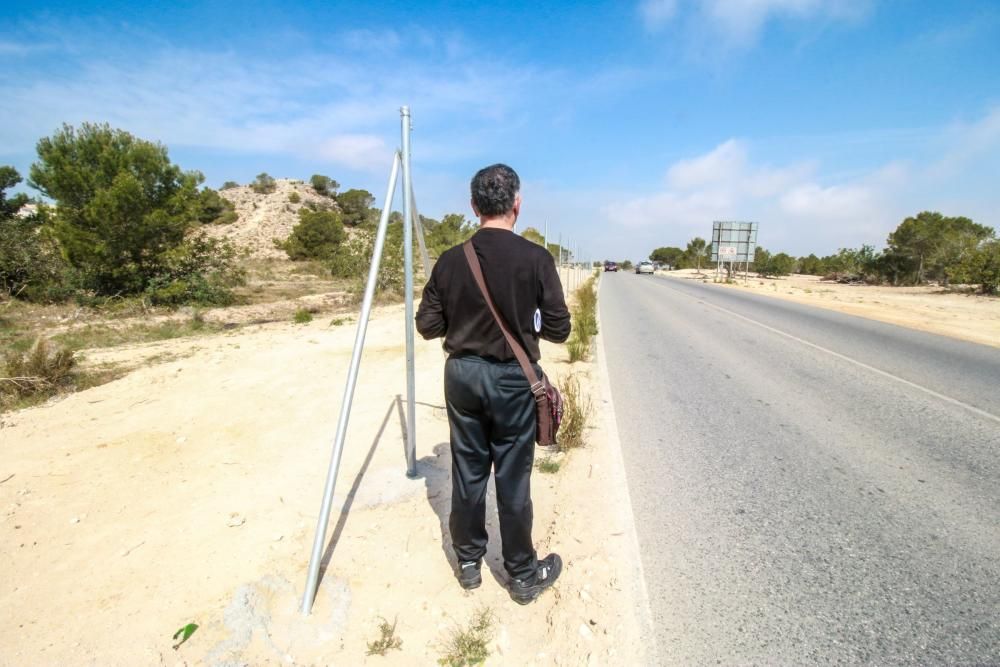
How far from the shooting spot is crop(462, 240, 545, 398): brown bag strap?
213 cm

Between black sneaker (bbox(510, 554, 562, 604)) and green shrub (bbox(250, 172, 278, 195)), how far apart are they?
6849 cm

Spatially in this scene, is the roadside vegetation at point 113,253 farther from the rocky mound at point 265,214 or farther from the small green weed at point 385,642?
the rocky mound at point 265,214

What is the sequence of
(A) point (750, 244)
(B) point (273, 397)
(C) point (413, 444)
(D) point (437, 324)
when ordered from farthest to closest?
(A) point (750, 244) → (B) point (273, 397) → (C) point (413, 444) → (D) point (437, 324)

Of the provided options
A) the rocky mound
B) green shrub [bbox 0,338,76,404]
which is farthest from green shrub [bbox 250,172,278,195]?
green shrub [bbox 0,338,76,404]

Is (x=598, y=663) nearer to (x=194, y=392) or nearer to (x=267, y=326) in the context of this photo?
(x=194, y=392)

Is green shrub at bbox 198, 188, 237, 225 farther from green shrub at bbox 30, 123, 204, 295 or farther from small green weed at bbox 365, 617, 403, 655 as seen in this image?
small green weed at bbox 365, 617, 403, 655

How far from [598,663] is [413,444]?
6.50 ft

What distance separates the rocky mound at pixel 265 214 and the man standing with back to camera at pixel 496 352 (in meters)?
39.9

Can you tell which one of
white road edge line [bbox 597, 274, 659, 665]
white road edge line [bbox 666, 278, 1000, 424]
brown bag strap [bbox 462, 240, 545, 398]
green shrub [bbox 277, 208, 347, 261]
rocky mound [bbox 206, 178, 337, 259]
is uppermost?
rocky mound [bbox 206, 178, 337, 259]

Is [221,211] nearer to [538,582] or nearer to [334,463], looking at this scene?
[334,463]

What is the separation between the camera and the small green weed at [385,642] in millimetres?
2066

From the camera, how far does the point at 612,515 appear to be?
3.12m

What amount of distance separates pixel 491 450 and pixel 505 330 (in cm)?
63

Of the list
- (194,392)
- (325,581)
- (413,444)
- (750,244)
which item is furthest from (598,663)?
(750,244)
